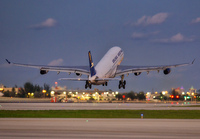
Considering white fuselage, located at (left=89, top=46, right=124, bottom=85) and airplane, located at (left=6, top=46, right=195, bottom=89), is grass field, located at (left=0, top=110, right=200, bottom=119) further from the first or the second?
white fuselage, located at (left=89, top=46, right=124, bottom=85)

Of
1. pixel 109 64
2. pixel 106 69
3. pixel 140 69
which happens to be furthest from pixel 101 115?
pixel 140 69

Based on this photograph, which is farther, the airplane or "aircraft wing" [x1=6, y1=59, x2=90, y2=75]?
"aircraft wing" [x1=6, y1=59, x2=90, y2=75]

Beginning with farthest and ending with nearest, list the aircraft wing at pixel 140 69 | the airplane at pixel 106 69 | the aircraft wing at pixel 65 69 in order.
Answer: the aircraft wing at pixel 140 69
the aircraft wing at pixel 65 69
the airplane at pixel 106 69

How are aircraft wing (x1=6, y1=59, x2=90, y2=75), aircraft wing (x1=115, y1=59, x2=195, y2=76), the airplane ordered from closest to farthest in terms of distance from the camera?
the airplane
aircraft wing (x1=6, y1=59, x2=90, y2=75)
aircraft wing (x1=115, y1=59, x2=195, y2=76)

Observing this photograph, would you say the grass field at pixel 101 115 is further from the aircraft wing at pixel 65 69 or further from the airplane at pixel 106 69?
the aircraft wing at pixel 65 69

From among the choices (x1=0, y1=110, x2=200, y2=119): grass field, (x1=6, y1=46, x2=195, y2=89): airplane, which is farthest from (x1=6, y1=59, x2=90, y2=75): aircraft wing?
(x1=0, y1=110, x2=200, y2=119): grass field

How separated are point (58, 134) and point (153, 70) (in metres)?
66.5

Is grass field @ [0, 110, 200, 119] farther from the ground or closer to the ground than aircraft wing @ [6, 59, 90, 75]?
closer to the ground

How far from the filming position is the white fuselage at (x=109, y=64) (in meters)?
82.5

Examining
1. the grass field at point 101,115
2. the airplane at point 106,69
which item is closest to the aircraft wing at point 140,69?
the airplane at point 106,69

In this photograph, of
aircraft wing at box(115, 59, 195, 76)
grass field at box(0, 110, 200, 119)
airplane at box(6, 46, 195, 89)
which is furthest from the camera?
aircraft wing at box(115, 59, 195, 76)

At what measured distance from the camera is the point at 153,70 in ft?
297

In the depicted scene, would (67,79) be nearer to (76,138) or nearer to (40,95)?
(76,138)

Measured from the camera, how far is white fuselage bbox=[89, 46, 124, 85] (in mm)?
82506
